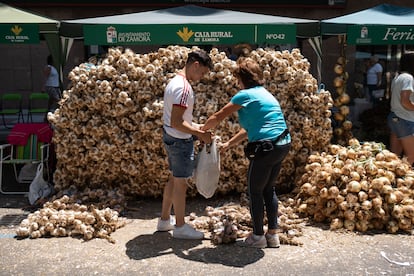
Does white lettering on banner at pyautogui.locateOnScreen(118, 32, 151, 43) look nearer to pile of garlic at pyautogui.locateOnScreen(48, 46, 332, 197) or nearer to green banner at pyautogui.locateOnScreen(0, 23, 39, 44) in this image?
pile of garlic at pyautogui.locateOnScreen(48, 46, 332, 197)

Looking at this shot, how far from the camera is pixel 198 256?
4375 millimetres

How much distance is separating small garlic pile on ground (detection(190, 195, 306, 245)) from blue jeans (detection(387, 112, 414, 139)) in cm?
179

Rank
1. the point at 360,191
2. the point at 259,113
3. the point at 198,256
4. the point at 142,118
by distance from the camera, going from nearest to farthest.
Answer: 1. the point at 259,113
2. the point at 198,256
3. the point at 360,191
4. the point at 142,118

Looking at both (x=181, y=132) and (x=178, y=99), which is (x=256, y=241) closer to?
(x=181, y=132)

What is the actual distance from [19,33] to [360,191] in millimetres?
5256

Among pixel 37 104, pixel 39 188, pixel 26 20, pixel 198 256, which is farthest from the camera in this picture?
pixel 37 104

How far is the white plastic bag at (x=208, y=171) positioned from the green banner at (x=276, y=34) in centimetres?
Answer: 270

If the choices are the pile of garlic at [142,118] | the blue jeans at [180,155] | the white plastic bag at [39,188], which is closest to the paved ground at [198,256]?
the blue jeans at [180,155]

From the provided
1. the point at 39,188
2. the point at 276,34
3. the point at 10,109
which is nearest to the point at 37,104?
the point at 10,109

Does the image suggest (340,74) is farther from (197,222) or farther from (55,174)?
(55,174)

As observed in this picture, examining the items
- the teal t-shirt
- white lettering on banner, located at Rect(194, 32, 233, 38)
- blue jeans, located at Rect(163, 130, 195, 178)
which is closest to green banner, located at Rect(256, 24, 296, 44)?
white lettering on banner, located at Rect(194, 32, 233, 38)

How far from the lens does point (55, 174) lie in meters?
5.94

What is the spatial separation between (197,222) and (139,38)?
2.94m

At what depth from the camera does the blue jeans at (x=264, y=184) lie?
13.8 feet
